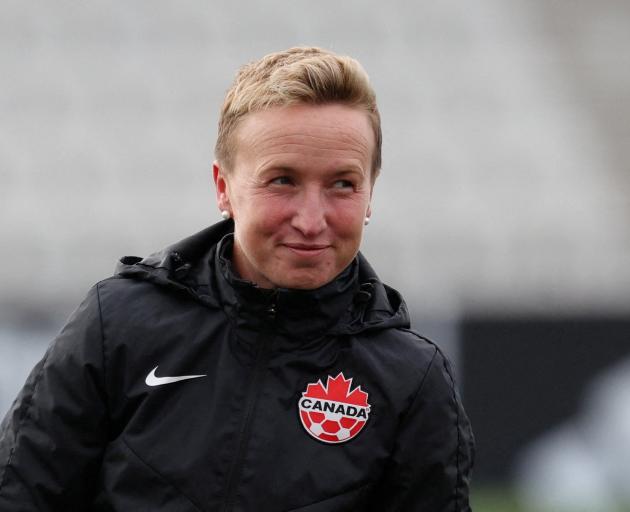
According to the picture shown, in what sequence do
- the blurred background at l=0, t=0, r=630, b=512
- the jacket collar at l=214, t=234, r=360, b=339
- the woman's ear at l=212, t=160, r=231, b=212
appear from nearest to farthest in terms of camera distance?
the jacket collar at l=214, t=234, r=360, b=339
the woman's ear at l=212, t=160, r=231, b=212
the blurred background at l=0, t=0, r=630, b=512

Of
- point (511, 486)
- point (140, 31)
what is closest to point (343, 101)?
point (511, 486)

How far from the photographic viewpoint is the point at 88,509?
212cm

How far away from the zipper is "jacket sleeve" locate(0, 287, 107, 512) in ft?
0.82

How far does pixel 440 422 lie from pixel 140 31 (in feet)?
26.8

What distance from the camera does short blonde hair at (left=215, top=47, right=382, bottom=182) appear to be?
210 cm

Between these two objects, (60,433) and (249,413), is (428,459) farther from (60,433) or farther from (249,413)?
(60,433)

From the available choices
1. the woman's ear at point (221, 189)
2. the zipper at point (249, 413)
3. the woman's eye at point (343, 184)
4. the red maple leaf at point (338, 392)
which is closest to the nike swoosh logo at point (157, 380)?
the zipper at point (249, 413)

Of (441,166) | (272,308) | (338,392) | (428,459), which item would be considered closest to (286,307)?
(272,308)

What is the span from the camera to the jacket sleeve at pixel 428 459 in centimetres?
213

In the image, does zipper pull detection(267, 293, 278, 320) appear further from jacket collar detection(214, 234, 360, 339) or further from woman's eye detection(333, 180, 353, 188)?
woman's eye detection(333, 180, 353, 188)

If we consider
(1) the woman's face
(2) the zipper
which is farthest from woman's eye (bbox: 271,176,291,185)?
(2) the zipper

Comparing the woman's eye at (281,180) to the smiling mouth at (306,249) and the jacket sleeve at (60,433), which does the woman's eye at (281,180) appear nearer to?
the smiling mouth at (306,249)

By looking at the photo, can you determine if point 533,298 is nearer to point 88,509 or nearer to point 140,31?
point 140,31

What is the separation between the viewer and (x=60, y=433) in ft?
6.76
